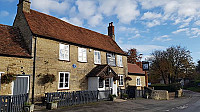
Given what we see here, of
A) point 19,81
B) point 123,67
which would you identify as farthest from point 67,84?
point 123,67

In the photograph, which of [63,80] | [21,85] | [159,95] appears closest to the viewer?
Answer: [21,85]

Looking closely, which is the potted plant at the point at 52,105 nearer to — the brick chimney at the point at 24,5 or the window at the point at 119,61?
the brick chimney at the point at 24,5

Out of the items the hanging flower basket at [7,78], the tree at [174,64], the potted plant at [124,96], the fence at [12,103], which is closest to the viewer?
the fence at [12,103]

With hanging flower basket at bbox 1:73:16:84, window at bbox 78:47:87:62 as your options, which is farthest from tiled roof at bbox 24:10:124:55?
hanging flower basket at bbox 1:73:16:84

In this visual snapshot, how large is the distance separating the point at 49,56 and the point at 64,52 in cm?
194

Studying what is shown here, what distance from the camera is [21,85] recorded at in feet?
41.9

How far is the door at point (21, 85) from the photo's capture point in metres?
12.4

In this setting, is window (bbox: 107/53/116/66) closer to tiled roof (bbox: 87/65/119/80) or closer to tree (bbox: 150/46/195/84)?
tiled roof (bbox: 87/65/119/80)

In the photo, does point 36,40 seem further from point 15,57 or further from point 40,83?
point 40,83

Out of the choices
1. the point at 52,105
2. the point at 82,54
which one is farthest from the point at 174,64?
the point at 52,105

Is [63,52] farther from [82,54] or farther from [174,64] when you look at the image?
[174,64]

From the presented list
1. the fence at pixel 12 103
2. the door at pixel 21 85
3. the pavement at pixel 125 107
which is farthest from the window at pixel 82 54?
the fence at pixel 12 103

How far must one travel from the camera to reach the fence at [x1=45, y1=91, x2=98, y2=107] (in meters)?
12.6

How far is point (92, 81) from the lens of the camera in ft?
59.1
